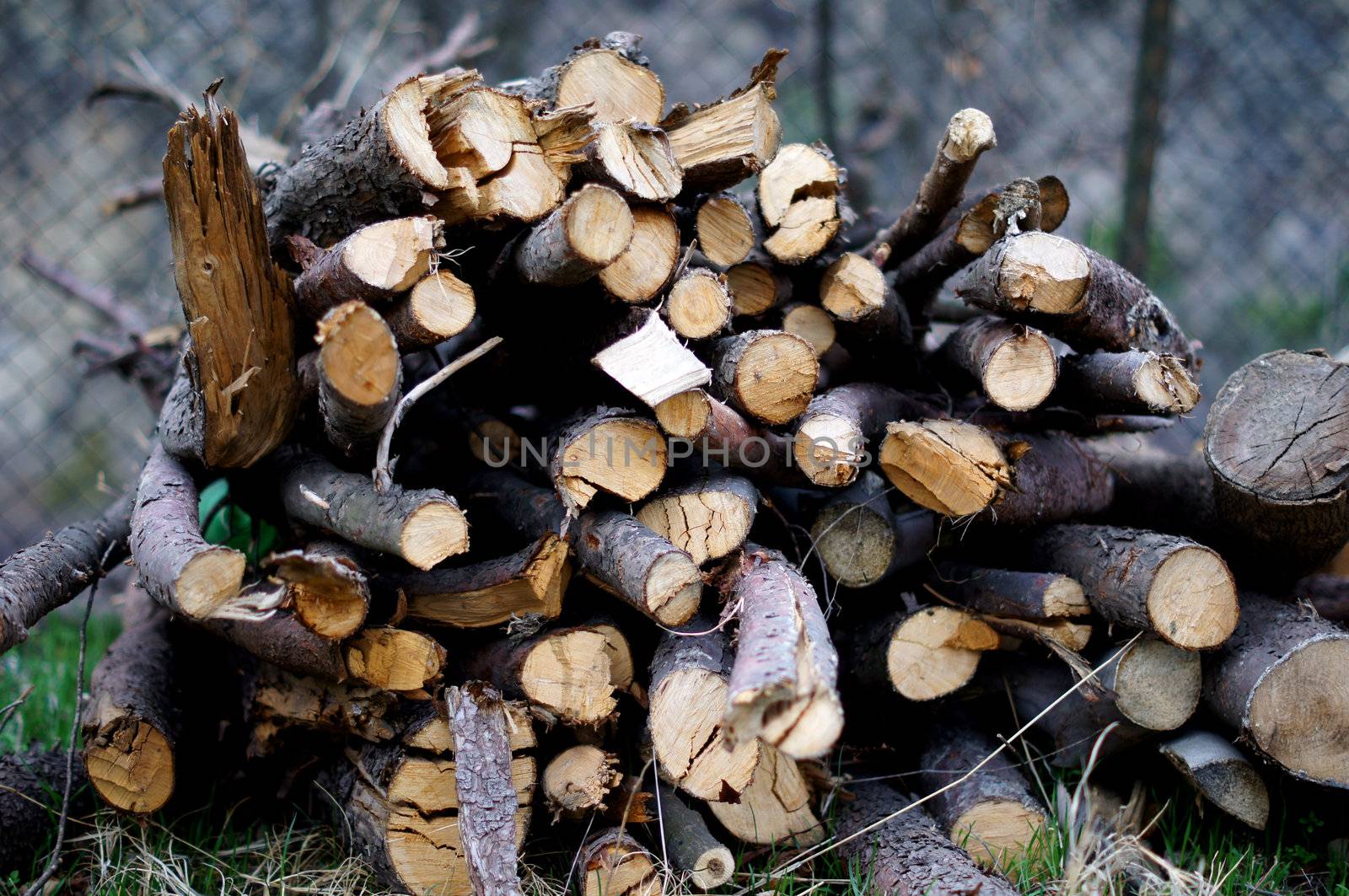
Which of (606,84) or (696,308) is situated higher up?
(606,84)

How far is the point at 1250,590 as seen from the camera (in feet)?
7.07

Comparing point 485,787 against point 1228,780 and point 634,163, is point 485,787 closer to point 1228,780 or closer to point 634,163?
point 634,163

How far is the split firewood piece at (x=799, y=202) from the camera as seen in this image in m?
2.15

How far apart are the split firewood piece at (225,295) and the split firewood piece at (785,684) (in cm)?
98

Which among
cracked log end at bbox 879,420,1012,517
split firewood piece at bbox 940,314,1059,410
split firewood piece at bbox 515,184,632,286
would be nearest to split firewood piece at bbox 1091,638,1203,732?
cracked log end at bbox 879,420,1012,517

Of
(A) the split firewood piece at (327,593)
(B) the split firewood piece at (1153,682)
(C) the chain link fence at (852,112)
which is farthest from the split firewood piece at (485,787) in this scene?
(C) the chain link fence at (852,112)

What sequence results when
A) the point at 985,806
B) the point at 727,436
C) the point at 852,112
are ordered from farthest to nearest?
the point at 852,112 → the point at 985,806 → the point at 727,436

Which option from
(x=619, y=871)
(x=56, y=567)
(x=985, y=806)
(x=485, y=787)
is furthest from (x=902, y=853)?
(x=56, y=567)

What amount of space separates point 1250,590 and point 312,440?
198cm

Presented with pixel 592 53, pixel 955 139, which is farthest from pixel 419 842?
pixel 955 139

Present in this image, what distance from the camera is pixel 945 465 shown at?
6.34ft

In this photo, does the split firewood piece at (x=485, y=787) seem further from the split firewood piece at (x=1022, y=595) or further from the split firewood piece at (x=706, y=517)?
the split firewood piece at (x=1022, y=595)

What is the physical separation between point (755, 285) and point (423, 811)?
1.24m

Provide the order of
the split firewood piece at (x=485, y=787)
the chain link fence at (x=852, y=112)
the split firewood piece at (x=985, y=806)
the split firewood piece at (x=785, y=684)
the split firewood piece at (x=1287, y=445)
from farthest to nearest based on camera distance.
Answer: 1. the chain link fence at (x=852, y=112)
2. the split firewood piece at (x=985, y=806)
3. the split firewood piece at (x=1287, y=445)
4. the split firewood piece at (x=485, y=787)
5. the split firewood piece at (x=785, y=684)
